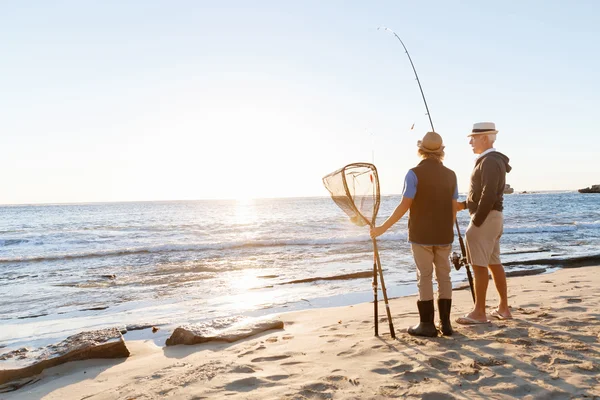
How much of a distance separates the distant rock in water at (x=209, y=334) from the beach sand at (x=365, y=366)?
107 millimetres

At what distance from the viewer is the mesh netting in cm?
491

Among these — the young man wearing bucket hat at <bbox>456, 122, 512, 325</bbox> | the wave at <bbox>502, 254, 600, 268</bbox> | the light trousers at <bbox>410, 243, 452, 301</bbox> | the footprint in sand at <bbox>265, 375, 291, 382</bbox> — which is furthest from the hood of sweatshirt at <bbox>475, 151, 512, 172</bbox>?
the wave at <bbox>502, 254, 600, 268</bbox>

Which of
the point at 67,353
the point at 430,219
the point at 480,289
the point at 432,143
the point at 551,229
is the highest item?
the point at 432,143

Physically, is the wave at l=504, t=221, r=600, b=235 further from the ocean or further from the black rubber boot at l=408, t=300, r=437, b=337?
the black rubber boot at l=408, t=300, r=437, b=337

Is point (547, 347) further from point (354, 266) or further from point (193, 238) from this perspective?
point (193, 238)

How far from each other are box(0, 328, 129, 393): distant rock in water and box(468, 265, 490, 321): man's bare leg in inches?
149

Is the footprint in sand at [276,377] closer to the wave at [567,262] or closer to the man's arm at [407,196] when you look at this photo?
the man's arm at [407,196]

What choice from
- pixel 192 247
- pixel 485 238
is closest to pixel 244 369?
pixel 485 238

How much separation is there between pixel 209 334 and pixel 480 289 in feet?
9.76

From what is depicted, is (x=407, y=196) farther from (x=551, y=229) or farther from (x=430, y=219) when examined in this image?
(x=551, y=229)

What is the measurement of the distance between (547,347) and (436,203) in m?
1.57

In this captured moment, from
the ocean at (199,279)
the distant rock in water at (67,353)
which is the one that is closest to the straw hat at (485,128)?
the ocean at (199,279)

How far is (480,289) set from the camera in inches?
199

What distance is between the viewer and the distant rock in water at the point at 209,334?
527 centimetres
